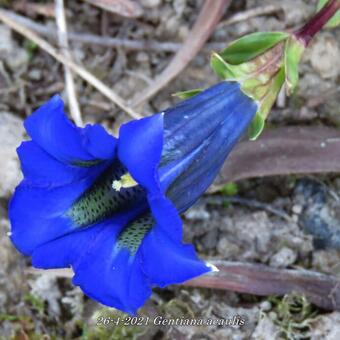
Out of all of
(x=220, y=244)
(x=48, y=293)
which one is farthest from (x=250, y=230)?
(x=48, y=293)

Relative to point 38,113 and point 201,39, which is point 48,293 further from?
point 201,39

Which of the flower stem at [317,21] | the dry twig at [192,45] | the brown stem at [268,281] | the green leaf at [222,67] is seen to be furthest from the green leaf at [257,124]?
the dry twig at [192,45]

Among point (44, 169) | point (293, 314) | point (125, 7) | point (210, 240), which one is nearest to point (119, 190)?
point (44, 169)

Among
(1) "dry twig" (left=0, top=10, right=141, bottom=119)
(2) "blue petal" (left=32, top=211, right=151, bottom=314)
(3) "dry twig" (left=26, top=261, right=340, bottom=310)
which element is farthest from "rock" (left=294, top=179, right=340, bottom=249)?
(2) "blue petal" (left=32, top=211, right=151, bottom=314)

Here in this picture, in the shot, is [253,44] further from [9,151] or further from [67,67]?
[9,151]

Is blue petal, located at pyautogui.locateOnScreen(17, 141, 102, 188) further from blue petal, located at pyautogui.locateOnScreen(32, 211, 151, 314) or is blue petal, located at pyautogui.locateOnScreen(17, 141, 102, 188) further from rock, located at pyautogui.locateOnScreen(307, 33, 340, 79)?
rock, located at pyautogui.locateOnScreen(307, 33, 340, 79)

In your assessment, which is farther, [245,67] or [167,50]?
[167,50]
